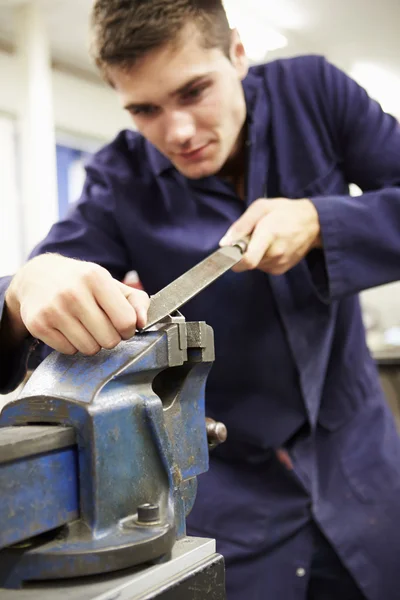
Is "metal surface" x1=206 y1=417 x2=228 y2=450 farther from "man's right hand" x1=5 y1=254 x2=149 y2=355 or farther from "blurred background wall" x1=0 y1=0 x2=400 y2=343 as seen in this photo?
"blurred background wall" x1=0 y1=0 x2=400 y2=343

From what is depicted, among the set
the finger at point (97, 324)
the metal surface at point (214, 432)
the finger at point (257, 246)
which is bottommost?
the metal surface at point (214, 432)

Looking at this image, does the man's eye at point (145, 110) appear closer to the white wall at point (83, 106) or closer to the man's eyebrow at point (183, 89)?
the man's eyebrow at point (183, 89)

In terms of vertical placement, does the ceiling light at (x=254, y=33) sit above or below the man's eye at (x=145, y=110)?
above

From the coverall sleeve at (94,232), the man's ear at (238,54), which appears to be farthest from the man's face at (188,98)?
the coverall sleeve at (94,232)

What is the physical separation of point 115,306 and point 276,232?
1.00 ft

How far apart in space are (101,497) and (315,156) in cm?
65

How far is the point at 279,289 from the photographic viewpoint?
0.89 meters

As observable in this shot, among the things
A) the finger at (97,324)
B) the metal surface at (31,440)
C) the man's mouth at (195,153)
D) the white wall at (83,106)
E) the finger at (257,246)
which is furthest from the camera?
the white wall at (83,106)

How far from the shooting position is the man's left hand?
0.72 meters

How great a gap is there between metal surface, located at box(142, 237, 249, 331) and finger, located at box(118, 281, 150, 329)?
0.04ft

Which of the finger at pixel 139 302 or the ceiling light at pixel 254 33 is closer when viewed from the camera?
the finger at pixel 139 302

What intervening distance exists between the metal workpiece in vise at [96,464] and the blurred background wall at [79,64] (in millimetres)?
430

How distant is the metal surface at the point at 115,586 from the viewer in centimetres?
40

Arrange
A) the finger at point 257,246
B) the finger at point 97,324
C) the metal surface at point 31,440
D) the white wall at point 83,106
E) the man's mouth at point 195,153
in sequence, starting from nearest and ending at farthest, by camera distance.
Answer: the metal surface at point 31,440, the finger at point 97,324, the finger at point 257,246, the man's mouth at point 195,153, the white wall at point 83,106
